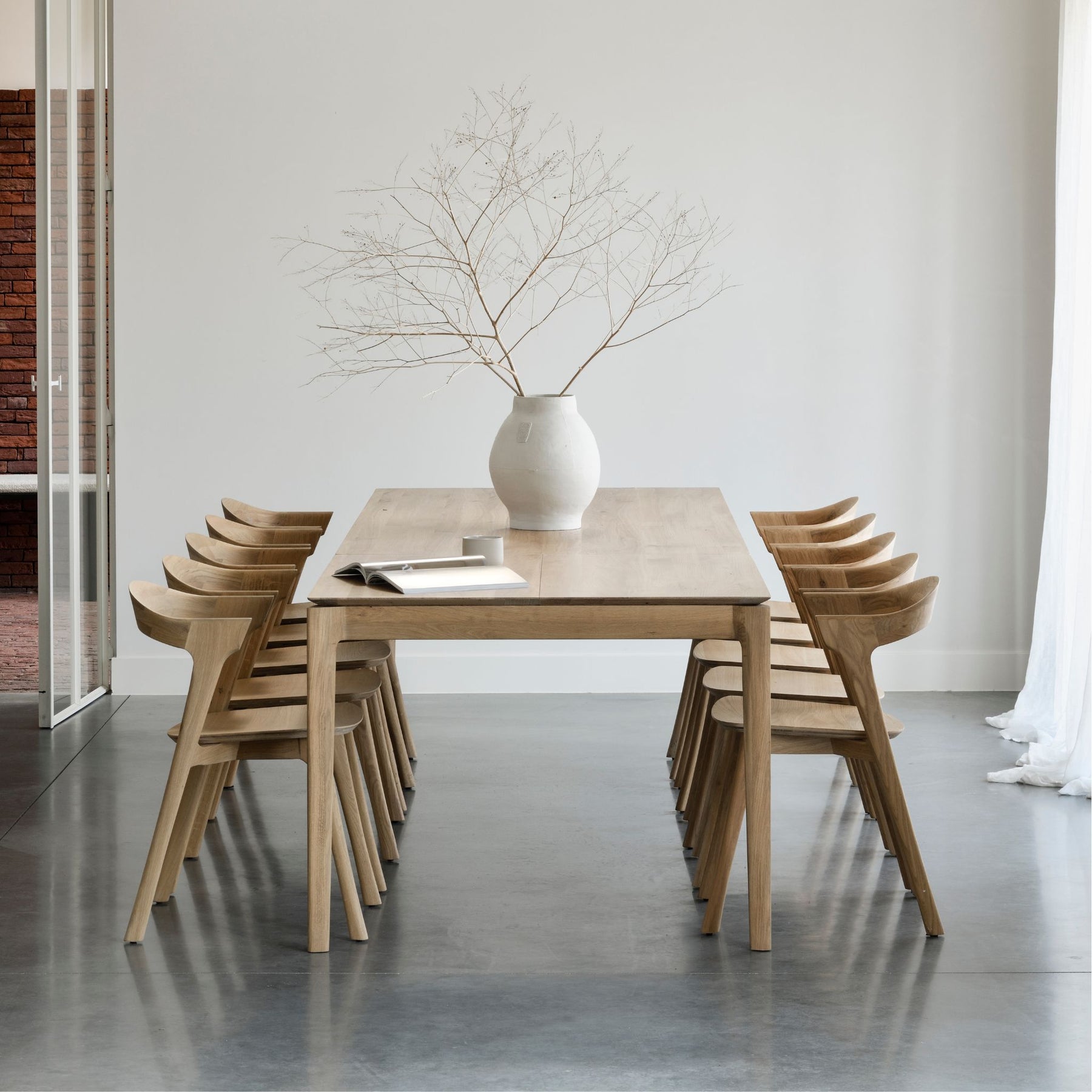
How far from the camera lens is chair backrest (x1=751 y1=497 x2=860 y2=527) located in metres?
5.17

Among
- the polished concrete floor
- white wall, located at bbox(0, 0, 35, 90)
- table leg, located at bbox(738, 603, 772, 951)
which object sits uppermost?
white wall, located at bbox(0, 0, 35, 90)

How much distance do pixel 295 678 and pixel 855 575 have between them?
5.63 feet

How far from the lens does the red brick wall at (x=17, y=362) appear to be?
371 inches

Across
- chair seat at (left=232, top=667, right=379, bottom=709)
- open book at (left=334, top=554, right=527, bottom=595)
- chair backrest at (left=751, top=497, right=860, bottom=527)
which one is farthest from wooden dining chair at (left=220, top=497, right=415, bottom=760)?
chair backrest at (left=751, top=497, right=860, bottom=527)

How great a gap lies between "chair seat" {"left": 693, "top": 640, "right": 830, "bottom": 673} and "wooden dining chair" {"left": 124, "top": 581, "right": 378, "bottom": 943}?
1.21 meters

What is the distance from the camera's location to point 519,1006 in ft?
10.5

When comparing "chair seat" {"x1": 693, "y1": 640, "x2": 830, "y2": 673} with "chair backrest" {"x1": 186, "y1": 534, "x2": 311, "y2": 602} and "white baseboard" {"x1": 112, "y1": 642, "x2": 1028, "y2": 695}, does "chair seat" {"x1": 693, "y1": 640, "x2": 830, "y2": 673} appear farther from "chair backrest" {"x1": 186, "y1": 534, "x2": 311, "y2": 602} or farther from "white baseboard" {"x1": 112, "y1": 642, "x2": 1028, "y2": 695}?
"white baseboard" {"x1": 112, "y1": 642, "x2": 1028, "y2": 695}

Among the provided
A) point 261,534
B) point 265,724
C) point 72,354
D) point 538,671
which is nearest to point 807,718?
point 265,724

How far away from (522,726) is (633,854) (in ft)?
5.32

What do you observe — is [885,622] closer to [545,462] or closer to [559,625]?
[559,625]

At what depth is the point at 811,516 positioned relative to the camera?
525 centimetres

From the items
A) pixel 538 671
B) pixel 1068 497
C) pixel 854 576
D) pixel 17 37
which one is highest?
pixel 17 37

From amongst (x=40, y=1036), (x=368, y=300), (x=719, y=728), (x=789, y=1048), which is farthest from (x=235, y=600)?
(x=368, y=300)

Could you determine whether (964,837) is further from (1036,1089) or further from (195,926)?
(195,926)
